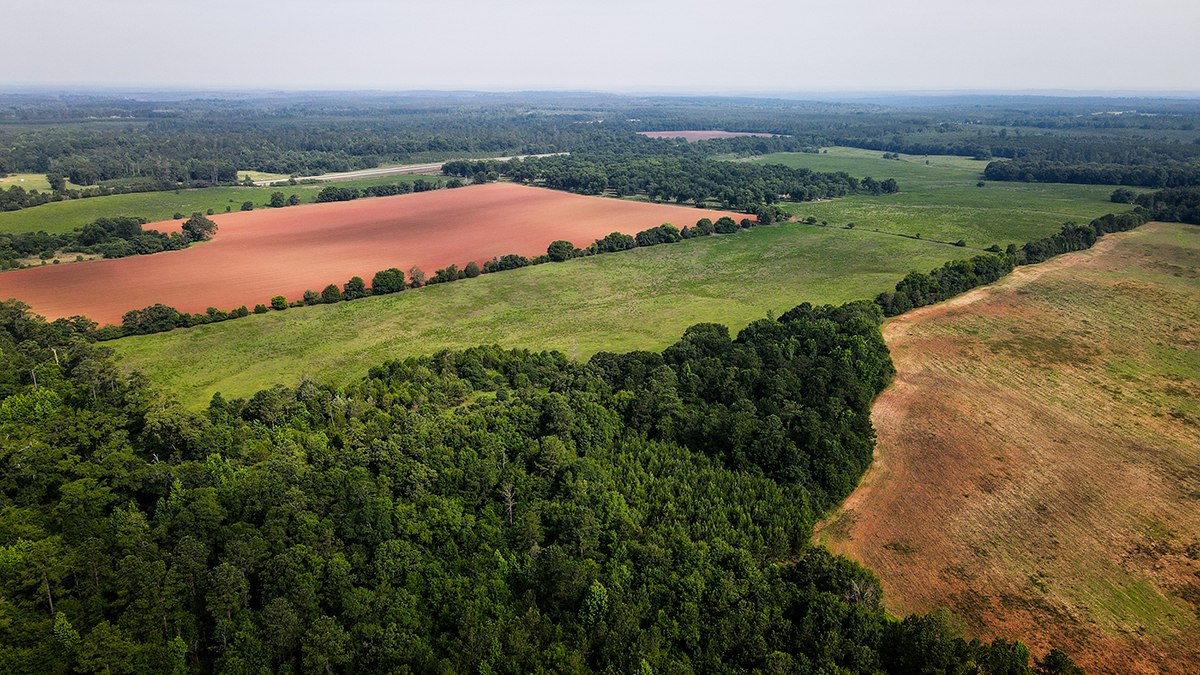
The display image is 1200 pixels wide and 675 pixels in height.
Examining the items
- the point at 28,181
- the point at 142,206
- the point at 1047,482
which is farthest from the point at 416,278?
the point at 28,181

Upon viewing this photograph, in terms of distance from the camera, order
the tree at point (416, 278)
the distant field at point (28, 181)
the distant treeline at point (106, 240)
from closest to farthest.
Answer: the tree at point (416, 278) → the distant treeline at point (106, 240) → the distant field at point (28, 181)

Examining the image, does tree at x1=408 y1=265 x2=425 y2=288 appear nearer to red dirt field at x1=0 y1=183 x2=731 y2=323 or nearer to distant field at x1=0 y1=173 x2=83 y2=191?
red dirt field at x1=0 y1=183 x2=731 y2=323

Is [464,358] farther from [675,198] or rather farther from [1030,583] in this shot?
[675,198]

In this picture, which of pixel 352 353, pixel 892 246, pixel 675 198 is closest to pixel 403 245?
pixel 352 353

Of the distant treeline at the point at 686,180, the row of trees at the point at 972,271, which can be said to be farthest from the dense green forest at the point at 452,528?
the distant treeline at the point at 686,180

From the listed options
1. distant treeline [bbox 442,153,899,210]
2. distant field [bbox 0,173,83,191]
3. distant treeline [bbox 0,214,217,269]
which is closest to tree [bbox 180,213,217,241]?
distant treeline [bbox 0,214,217,269]

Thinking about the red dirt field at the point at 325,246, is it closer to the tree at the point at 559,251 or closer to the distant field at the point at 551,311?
the tree at the point at 559,251

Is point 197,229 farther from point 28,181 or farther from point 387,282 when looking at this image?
point 28,181
